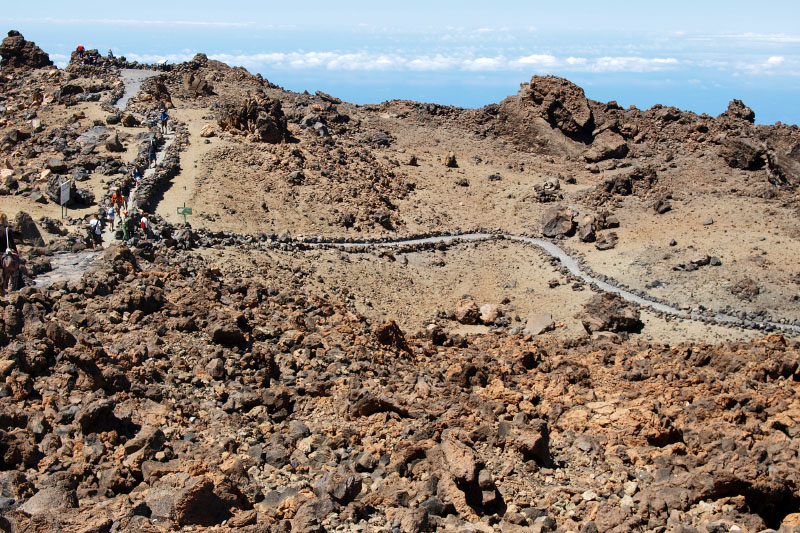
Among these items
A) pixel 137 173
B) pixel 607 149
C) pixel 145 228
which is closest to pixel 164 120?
pixel 137 173

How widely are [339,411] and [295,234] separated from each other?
20.2 metres

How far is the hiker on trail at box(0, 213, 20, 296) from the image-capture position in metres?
18.4

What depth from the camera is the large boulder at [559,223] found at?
38969 millimetres

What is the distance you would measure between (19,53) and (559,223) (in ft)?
151

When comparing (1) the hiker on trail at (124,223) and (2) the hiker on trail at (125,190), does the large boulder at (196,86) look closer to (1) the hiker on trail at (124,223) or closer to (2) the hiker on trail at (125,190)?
(2) the hiker on trail at (125,190)

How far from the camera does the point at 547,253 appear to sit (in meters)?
36.9

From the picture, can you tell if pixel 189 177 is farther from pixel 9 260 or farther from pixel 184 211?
pixel 9 260

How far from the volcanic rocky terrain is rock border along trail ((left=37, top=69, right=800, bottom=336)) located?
0.48ft

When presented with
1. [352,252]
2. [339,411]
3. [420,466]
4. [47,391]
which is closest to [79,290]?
[47,391]

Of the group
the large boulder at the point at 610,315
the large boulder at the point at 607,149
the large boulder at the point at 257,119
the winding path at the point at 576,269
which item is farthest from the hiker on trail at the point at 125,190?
the large boulder at the point at 607,149

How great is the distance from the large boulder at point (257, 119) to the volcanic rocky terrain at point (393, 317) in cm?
25

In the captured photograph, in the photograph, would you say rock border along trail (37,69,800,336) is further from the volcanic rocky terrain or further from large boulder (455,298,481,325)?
large boulder (455,298,481,325)

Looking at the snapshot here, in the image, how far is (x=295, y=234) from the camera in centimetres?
3506

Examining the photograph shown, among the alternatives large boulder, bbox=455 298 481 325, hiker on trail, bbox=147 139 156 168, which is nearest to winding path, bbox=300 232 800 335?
large boulder, bbox=455 298 481 325
